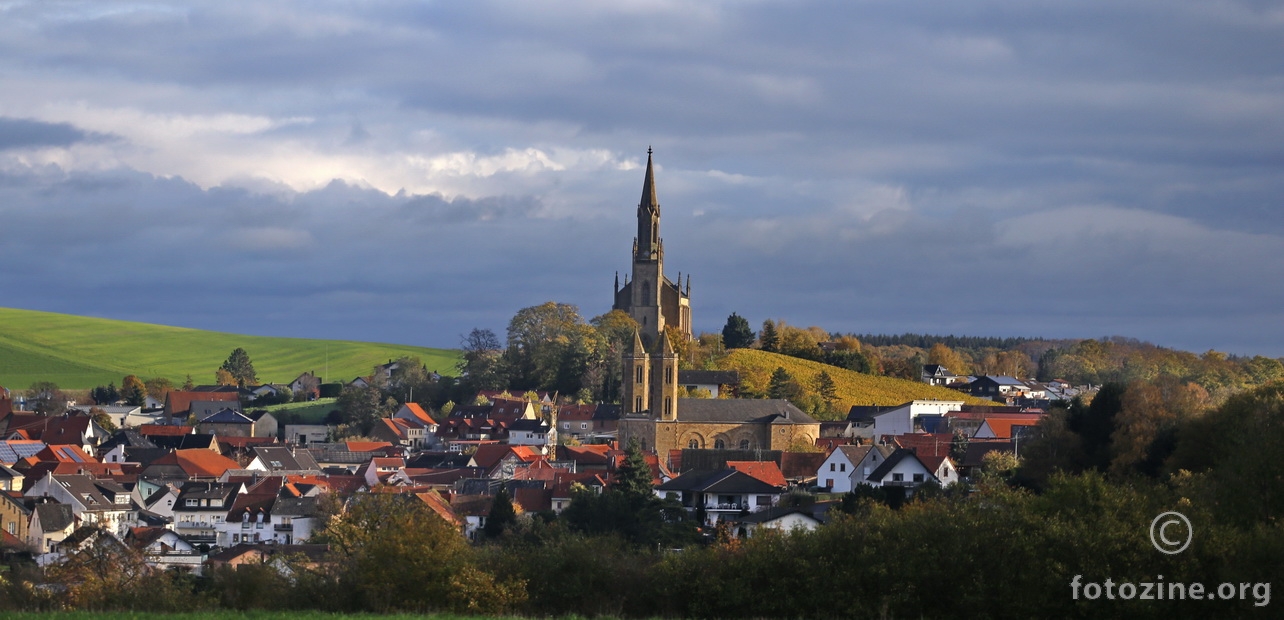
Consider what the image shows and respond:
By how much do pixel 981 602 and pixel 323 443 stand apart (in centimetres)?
8431

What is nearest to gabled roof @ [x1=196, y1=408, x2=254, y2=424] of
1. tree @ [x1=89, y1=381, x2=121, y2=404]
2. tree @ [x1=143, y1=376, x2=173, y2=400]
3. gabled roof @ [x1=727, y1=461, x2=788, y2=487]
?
tree @ [x1=143, y1=376, x2=173, y2=400]

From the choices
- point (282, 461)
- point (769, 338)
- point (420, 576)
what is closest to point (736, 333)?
point (769, 338)

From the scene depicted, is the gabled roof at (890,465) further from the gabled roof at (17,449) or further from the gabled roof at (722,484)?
the gabled roof at (17,449)

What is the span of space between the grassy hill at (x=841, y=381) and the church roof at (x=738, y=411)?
13.1 metres

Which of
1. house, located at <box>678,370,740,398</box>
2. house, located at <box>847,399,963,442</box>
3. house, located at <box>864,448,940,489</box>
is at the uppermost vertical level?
house, located at <box>678,370,740,398</box>

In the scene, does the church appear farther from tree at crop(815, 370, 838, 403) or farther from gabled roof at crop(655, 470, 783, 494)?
gabled roof at crop(655, 470, 783, 494)

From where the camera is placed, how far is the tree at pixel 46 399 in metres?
123

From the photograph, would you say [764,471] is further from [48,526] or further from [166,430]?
[166,430]

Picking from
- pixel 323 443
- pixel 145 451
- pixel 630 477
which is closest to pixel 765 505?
pixel 630 477

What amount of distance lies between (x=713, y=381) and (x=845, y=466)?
3631cm

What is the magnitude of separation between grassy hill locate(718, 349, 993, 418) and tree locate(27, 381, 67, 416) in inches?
2020

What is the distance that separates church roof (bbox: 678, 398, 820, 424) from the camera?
3629 inches

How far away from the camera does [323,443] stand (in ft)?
363

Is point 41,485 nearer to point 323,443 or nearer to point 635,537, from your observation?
point 635,537
